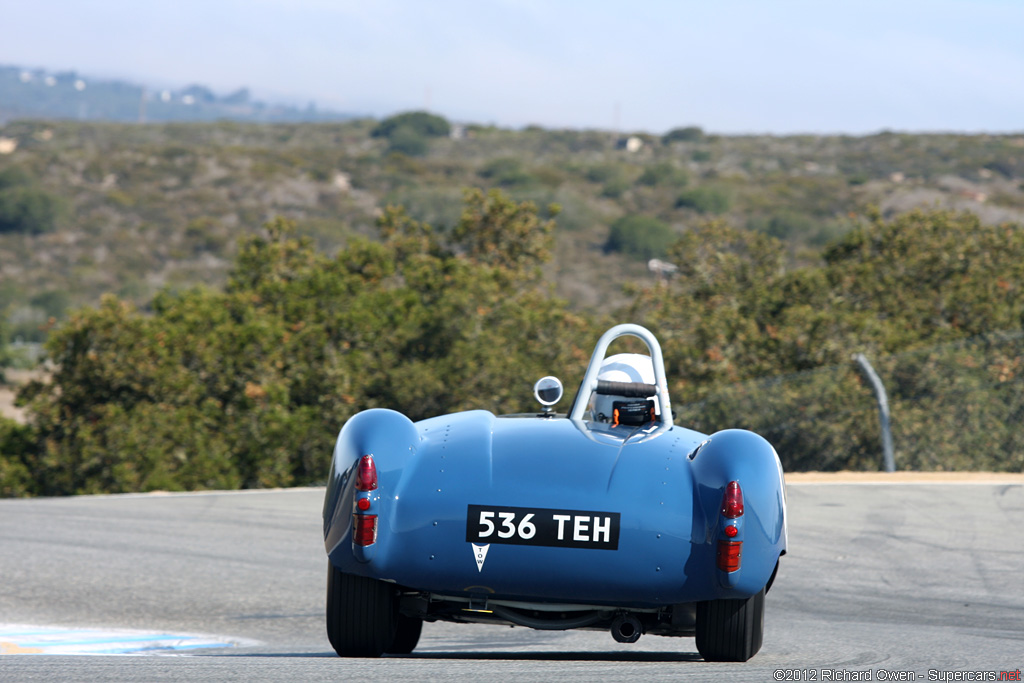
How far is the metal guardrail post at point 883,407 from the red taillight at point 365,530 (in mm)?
8848

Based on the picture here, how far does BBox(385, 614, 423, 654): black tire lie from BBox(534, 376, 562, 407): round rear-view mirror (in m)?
1.27

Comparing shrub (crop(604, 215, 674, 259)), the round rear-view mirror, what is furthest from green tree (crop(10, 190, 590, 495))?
shrub (crop(604, 215, 674, 259))

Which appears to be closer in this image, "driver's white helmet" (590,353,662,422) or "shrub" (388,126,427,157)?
"driver's white helmet" (590,353,662,422)

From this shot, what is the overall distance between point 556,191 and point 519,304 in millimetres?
60867

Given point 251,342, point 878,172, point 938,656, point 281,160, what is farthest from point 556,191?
point 938,656

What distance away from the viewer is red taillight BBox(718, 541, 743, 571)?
14.4 feet

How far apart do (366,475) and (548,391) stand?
147 cm

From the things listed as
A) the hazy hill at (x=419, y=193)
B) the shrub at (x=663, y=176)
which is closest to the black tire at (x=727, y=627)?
→ the hazy hill at (x=419, y=193)

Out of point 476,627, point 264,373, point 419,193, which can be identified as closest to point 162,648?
point 476,627

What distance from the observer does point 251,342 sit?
2206 centimetres

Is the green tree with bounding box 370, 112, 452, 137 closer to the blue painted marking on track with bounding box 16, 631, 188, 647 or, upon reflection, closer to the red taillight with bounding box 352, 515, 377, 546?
the blue painted marking on track with bounding box 16, 631, 188, 647

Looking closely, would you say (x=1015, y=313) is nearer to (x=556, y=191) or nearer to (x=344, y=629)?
(x=344, y=629)

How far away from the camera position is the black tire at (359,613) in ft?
15.5

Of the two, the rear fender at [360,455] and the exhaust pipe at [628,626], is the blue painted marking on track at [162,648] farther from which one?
the exhaust pipe at [628,626]
